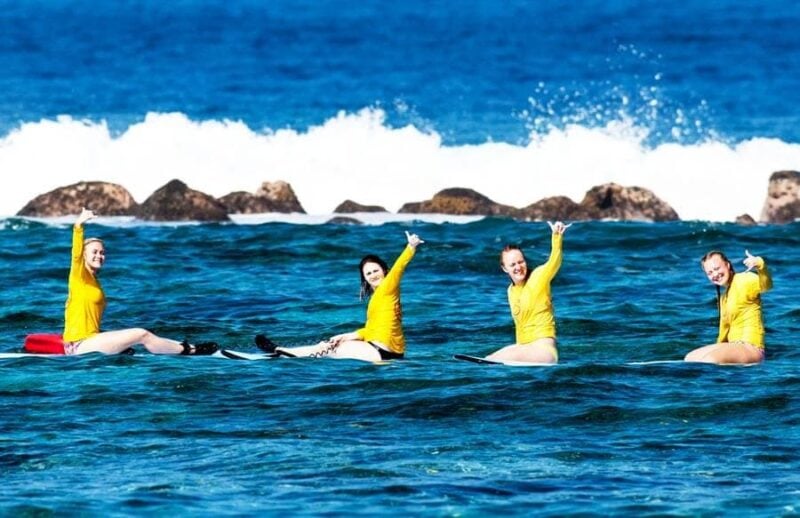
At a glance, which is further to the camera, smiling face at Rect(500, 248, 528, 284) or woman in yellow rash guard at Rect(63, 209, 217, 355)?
woman in yellow rash guard at Rect(63, 209, 217, 355)

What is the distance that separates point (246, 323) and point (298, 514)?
1267 centimetres

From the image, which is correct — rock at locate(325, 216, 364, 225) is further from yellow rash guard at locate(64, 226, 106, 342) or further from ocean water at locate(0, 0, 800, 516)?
yellow rash guard at locate(64, 226, 106, 342)

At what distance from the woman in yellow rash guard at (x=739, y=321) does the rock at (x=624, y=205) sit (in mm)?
19346

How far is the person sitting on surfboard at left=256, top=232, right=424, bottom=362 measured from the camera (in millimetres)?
23172

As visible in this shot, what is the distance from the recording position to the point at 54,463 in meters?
18.2

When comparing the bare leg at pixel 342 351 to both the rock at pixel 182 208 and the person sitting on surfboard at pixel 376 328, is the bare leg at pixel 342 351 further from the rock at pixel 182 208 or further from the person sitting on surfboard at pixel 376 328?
the rock at pixel 182 208

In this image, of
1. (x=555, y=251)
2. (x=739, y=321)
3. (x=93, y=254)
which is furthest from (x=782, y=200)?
(x=93, y=254)

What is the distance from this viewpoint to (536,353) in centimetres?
2333

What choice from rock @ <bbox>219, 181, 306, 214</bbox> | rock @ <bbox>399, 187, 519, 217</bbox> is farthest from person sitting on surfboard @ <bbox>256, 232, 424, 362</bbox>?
rock @ <bbox>219, 181, 306, 214</bbox>

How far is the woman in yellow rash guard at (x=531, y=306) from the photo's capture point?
74.9 feet

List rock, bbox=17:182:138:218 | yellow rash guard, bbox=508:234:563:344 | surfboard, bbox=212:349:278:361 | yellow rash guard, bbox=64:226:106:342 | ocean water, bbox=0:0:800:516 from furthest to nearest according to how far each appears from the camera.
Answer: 1. rock, bbox=17:182:138:218
2. surfboard, bbox=212:349:278:361
3. yellow rash guard, bbox=64:226:106:342
4. yellow rash guard, bbox=508:234:563:344
5. ocean water, bbox=0:0:800:516

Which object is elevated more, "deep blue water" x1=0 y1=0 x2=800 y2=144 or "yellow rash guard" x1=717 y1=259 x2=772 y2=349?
"deep blue water" x1=0 y1=0 x2=800 y2=144

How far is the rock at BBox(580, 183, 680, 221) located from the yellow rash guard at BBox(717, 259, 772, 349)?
19378 mm

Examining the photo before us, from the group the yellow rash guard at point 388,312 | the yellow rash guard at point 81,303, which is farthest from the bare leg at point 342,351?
the yellow rash guard at point 81,303
